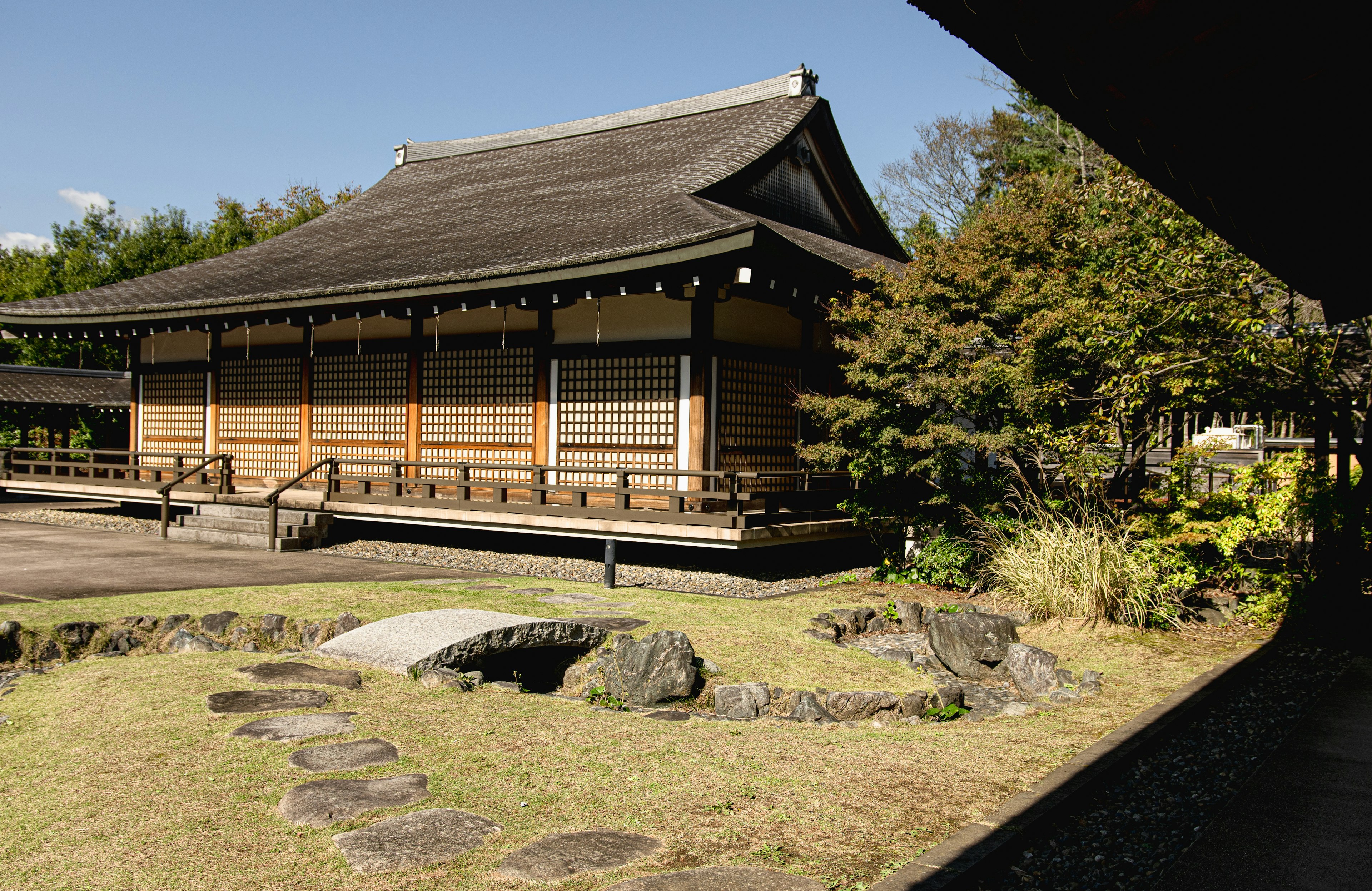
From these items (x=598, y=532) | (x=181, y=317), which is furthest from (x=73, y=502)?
(x=598, y=532)

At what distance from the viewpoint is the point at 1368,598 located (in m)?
9.62

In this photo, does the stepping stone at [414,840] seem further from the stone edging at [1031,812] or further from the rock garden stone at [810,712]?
the rock garden stone at [810,712]

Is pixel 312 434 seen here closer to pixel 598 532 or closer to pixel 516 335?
pixel 516 335

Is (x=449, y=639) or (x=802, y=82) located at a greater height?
(x=802, y=82)

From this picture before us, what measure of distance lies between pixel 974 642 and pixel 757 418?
6.66 meters

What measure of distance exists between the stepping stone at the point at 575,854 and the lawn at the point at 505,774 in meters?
0.07

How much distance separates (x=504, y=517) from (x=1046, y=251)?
837 centimetres

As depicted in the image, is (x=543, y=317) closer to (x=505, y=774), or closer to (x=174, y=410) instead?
(x=174, y=410)

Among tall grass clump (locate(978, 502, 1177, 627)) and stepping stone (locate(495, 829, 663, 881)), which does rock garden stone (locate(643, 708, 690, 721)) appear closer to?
stepping stone (locate(495, 829, 663, 881))

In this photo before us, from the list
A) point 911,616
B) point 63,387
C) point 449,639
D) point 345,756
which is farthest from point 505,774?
point 63,387

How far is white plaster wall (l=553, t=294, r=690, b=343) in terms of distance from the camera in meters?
13.2

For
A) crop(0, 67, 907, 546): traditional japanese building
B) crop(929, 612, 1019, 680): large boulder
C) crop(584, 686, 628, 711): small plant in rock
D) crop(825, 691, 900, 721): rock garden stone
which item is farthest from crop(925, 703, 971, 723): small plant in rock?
crop(0, 67, 907, 546): traditional japanese building

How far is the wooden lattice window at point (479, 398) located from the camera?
14.8m

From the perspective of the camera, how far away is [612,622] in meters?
8.50
